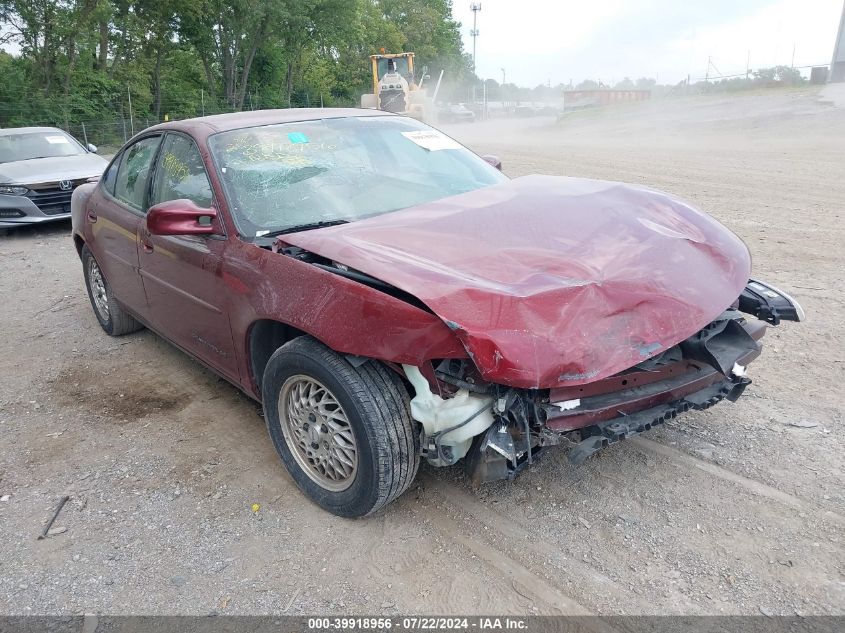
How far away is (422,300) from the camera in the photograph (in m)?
2.45

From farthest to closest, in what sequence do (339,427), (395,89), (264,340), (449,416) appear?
(395,89) < (264,340) < (339,427) < (449,416)

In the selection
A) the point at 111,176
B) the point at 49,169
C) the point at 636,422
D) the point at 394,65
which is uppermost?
the point at 394,65

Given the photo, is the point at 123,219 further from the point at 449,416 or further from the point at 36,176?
the point at 36,176

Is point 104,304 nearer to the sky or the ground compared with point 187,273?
nearer to the ground

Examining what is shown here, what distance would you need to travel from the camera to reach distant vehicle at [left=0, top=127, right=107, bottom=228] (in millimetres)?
9438

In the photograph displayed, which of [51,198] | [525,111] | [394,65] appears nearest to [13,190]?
[51,198]

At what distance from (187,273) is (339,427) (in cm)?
143

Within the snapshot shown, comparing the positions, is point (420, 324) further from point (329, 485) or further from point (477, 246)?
point (329, 485)

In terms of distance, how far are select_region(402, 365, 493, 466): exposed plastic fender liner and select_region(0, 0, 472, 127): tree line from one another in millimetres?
27353

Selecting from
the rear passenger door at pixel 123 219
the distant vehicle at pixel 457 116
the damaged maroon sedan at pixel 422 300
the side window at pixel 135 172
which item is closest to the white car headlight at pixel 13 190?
the rear passenger door at pixel 123 219

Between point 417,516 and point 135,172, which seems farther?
point 135,172

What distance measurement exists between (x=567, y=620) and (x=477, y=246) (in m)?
1.52

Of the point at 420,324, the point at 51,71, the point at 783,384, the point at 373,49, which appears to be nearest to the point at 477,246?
the point at 420,324

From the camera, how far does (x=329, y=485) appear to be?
3.06 m
